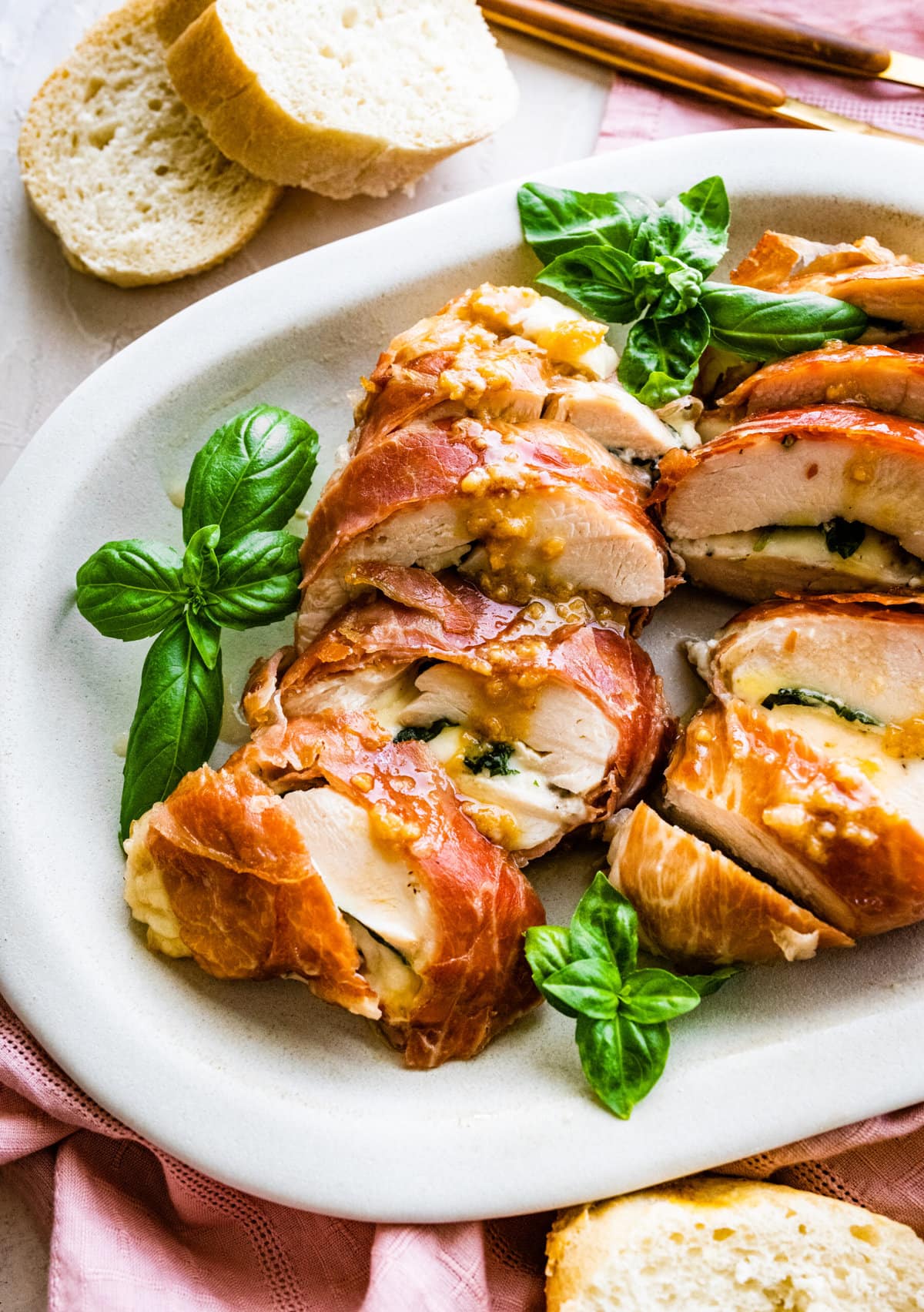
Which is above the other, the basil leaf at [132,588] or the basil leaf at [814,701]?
the basil leaf at [132,588]

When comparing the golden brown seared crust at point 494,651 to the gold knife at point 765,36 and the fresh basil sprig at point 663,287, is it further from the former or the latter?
the gold knife at point 765,36

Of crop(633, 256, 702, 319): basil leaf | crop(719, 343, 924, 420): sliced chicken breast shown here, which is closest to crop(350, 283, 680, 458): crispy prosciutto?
crop(633, 256, 702, 319): basil leaf

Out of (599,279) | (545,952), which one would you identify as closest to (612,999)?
(545,952)

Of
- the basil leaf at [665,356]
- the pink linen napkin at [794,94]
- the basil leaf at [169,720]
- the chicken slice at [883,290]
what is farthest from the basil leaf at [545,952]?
the pink linen napkin at [794,94]

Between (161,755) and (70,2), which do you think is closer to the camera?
(161,755)

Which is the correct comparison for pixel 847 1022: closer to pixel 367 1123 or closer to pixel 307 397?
pixel 367 1123

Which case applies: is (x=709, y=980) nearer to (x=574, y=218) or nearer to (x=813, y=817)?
(x=813, y=817)

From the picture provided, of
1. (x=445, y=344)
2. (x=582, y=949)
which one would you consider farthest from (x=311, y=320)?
(x=582, y=949)
